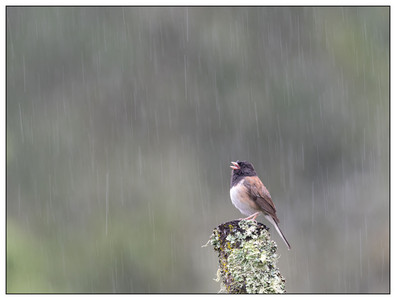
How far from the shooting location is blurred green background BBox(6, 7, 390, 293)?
10.7 metres

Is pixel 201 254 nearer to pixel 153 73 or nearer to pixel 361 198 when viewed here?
pixel 361 198

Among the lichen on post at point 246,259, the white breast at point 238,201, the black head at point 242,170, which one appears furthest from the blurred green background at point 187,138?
the lichen on post at point 246,259

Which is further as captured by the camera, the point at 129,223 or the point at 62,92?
the point at 62,92

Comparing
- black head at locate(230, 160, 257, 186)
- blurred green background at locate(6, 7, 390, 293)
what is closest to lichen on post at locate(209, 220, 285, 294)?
black head at locate(230, 160, 257, 186)

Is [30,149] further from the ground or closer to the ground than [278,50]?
closer to the ground

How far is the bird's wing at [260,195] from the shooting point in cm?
496

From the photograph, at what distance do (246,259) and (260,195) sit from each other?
1.96 m

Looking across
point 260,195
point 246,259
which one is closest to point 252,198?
point 260,195

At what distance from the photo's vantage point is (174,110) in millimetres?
12117

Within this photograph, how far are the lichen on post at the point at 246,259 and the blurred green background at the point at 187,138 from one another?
6714mm

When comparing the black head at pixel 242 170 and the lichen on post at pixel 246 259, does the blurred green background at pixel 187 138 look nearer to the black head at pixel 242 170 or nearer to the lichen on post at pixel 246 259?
the black head at pixel 242 170

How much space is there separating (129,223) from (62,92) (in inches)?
105

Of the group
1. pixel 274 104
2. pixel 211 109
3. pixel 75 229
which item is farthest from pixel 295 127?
pixel 75 229

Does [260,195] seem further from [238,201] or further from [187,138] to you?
[187,138]
